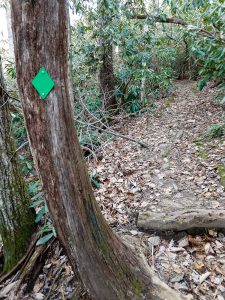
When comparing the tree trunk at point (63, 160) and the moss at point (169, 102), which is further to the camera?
the moss at point (169, 102)

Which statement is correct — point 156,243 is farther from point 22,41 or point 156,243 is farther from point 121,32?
point 121,32

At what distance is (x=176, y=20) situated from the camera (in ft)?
21.5

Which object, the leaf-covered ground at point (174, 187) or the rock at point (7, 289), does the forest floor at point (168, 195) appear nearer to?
the leaf-covered ground at point (174, 187)

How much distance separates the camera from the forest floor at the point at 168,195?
6.98 ft

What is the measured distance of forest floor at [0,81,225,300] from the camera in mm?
2127

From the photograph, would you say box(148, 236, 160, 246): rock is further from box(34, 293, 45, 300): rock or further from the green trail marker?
the green trail marker

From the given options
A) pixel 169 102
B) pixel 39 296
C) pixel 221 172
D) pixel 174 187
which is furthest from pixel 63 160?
pixel 169 102

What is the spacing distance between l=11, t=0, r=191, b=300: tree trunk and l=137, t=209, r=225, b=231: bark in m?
0.67

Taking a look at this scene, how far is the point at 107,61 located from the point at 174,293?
5790mm

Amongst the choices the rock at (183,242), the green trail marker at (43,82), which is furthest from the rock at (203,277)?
the green trail marker at (43,82)

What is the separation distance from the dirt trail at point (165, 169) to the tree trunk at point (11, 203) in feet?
3.01

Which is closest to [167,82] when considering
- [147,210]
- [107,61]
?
[107,61]

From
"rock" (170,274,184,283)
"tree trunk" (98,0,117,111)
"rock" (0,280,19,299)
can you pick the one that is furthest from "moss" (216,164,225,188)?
"tree trunk" (98,0,117,111)

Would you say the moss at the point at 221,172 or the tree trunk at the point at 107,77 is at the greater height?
the tree trunk at the point at 107,77
